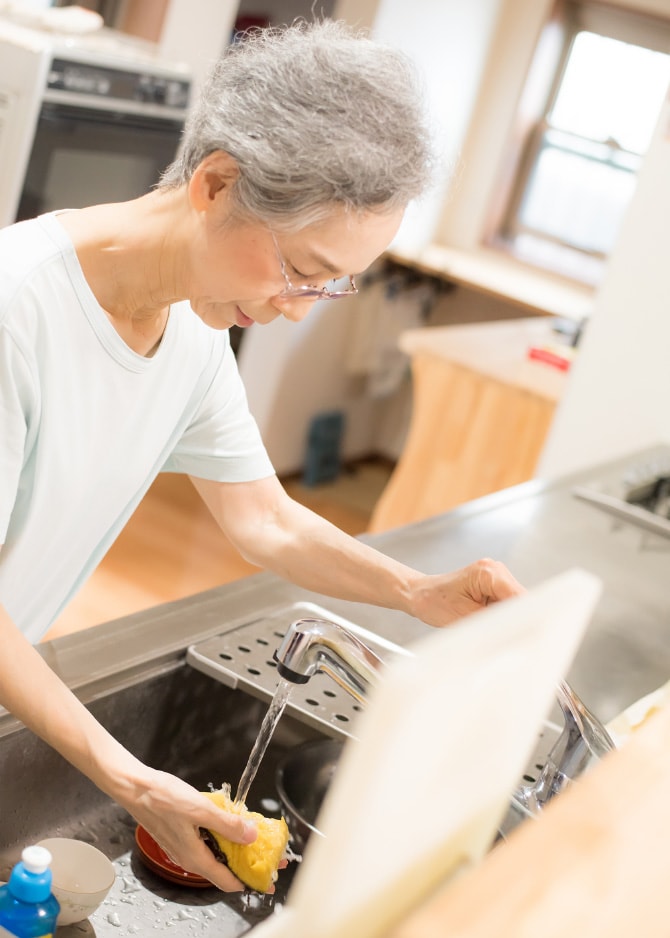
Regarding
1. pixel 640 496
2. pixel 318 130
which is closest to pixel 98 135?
pixel 640 496

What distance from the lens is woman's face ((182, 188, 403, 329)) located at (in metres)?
0.96

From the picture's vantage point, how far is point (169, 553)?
3748 mm

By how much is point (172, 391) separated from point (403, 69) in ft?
1.30

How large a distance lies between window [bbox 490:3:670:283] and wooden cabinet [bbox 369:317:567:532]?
1.78 meters

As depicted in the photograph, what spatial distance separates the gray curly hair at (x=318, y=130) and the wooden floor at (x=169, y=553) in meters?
2.09

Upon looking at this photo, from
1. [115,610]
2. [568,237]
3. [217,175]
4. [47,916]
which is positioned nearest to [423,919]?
[47,916]

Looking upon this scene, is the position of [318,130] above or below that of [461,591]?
above

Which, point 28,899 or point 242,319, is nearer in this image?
point 28,899

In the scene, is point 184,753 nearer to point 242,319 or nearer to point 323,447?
point 242,319

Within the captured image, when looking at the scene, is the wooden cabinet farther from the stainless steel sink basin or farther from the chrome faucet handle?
the chrome faucet handle

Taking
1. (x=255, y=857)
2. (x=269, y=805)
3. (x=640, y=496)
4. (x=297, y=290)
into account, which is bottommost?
(x=269, y=805)

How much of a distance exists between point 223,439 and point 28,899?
1.99ft

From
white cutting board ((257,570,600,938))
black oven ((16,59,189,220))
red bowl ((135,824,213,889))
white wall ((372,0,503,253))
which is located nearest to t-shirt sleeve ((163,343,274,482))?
red bowl ((135,824,213,889))

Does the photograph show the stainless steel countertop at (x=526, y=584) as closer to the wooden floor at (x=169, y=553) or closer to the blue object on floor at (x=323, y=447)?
the wooden floor at (x=169, y=553)
